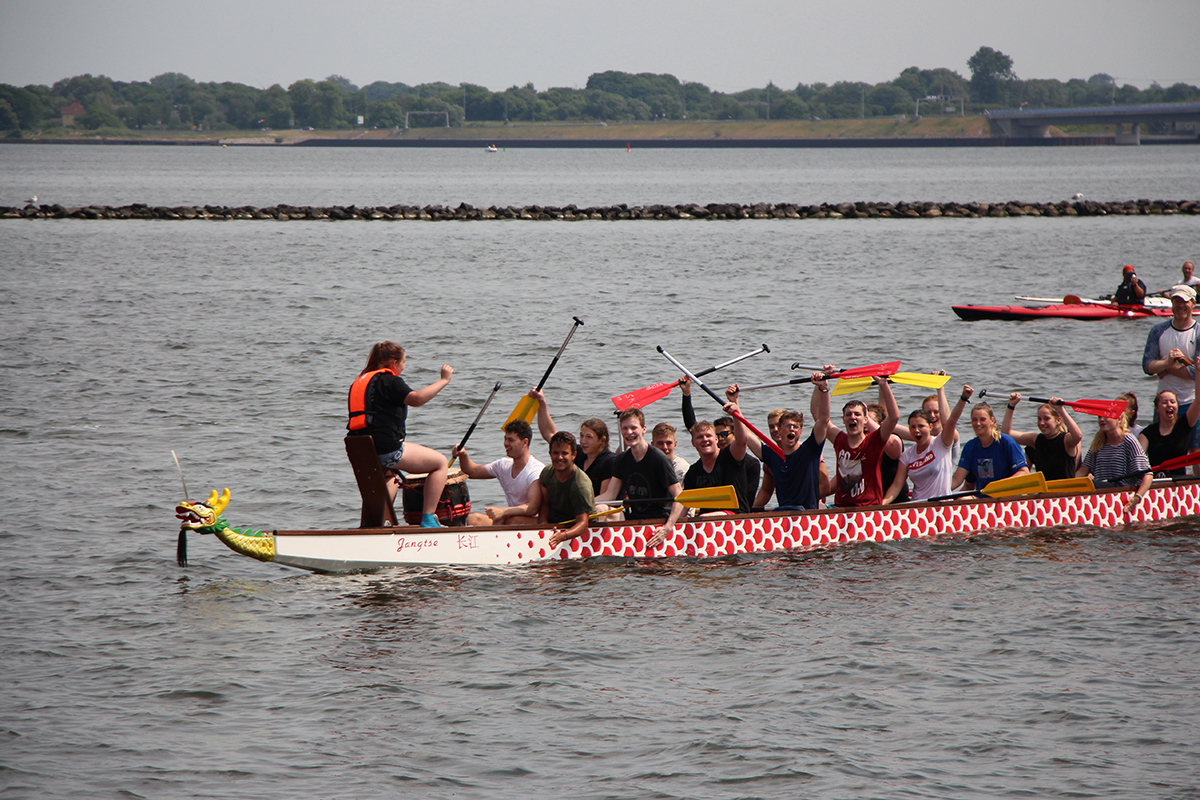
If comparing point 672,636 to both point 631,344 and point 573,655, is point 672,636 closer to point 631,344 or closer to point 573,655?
point 573,655

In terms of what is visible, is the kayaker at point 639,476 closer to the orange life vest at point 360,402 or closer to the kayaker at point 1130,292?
the orange life vest at point 360,402

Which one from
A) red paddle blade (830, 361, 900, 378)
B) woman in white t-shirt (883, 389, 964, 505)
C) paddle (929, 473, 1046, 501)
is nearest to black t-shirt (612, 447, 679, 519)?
red paddle blade (830, 361, 900, 378)

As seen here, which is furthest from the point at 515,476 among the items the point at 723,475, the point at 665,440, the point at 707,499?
the point at 723,475

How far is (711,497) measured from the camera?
11266mm

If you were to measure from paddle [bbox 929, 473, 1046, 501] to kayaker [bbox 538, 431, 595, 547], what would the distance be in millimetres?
3627

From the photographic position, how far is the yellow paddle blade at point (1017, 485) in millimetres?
12172

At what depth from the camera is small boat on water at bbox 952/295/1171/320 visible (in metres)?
28.8

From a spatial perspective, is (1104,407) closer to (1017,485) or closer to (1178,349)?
(1178,349)

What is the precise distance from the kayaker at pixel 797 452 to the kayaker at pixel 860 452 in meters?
0.18

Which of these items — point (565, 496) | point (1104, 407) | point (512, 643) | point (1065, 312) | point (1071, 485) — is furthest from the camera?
point (1065, 312)

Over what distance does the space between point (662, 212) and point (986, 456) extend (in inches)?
2166

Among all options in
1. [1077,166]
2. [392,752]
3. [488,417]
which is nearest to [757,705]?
[392,752]

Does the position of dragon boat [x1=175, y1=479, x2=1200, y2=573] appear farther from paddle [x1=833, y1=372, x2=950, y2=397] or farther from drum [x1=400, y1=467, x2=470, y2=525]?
paddle [x1=833, y1=372, x2=950, y2=397]

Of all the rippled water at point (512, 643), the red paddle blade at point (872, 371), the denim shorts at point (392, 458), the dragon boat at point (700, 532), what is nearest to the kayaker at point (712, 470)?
the dragon boat at point (700, 532)
